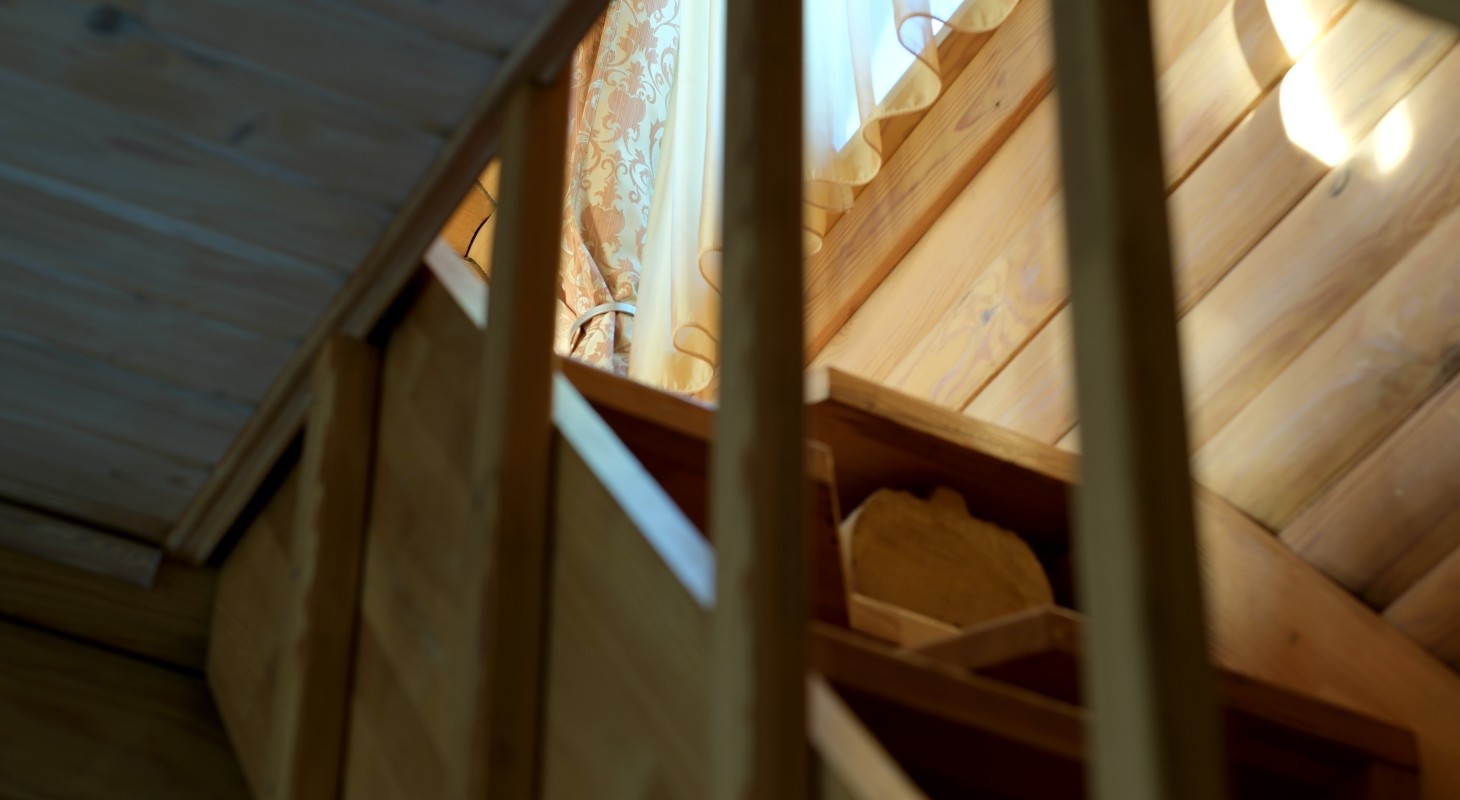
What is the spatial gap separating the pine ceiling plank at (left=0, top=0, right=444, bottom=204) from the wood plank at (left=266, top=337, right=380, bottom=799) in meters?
0.26

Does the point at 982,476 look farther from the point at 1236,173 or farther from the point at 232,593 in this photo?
the point at 232,593

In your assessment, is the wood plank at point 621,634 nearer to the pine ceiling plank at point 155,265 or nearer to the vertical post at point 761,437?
the vertical post at point 761,437

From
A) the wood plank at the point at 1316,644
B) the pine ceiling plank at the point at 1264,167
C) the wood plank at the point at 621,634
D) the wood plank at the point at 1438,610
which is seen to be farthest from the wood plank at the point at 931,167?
the wood plank at the point at 621,634

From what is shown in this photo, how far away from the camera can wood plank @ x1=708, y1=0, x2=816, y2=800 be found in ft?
3.39

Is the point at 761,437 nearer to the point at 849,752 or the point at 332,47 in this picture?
the point at 849,752

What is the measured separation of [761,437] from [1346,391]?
112 centimetres

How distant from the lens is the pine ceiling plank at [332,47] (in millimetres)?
1423

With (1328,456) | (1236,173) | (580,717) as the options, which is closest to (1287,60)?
(1236,173)

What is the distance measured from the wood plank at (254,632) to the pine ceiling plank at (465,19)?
0.69 m

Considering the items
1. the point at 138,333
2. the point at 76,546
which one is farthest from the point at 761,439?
the point at 76,546

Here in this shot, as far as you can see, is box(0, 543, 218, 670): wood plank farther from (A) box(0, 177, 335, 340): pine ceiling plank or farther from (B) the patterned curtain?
(B) the patterned curtain

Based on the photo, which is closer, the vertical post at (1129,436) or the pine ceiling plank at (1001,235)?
the vertical post at (1129,436)

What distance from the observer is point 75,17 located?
1432 mm

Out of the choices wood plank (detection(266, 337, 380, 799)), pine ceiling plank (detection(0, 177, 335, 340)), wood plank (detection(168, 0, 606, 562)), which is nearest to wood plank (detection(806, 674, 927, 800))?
wood plank (detection(168, 0, 606, 562))
